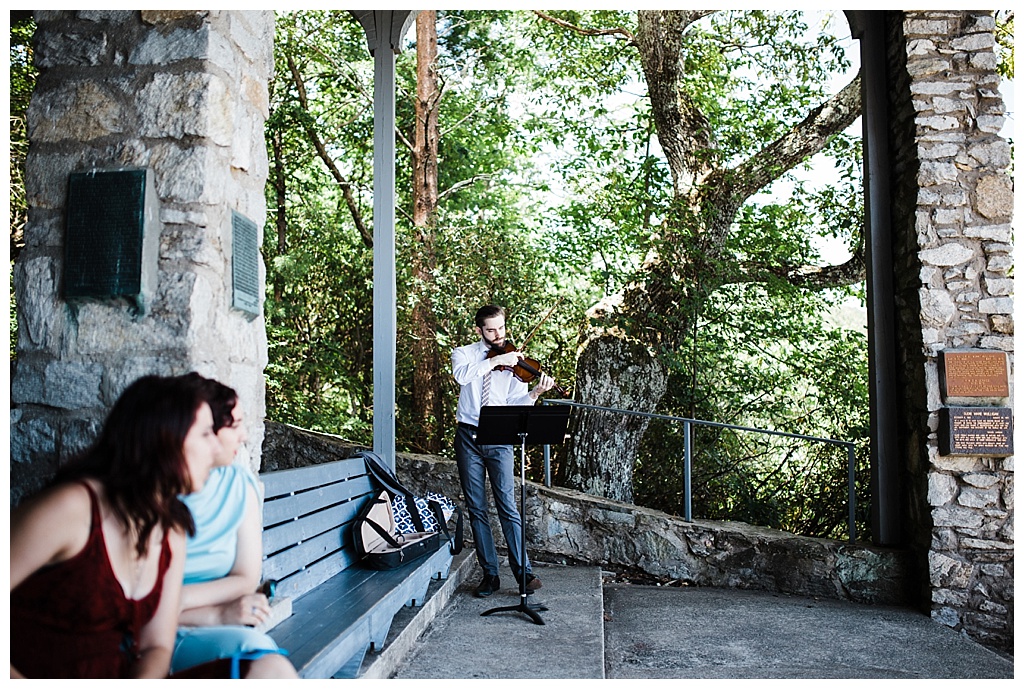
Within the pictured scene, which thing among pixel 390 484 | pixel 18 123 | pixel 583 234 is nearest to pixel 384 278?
pixel 390 484

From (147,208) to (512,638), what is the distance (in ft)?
7.51

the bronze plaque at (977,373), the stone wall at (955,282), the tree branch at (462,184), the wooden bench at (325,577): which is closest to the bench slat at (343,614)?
the wooden bench at (325,577)

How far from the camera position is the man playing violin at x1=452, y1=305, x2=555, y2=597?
4211 millimetres

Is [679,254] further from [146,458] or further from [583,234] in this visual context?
[146,458]

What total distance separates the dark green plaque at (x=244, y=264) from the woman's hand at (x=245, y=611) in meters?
1.00

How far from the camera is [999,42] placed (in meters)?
6.92

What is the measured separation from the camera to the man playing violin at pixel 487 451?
166 inches

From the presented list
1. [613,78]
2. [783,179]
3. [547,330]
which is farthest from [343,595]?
[613,78]

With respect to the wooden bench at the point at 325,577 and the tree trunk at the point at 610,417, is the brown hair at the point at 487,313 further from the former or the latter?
the tree trunk at the point at 610,417

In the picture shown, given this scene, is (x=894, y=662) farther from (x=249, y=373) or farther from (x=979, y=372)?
(x=249, y=373)

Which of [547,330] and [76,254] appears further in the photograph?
[547,330]

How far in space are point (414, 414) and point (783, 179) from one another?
3.93 metres

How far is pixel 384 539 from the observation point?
3871 millimetres

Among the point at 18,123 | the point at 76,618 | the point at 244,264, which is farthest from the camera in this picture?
the point at 18,123
